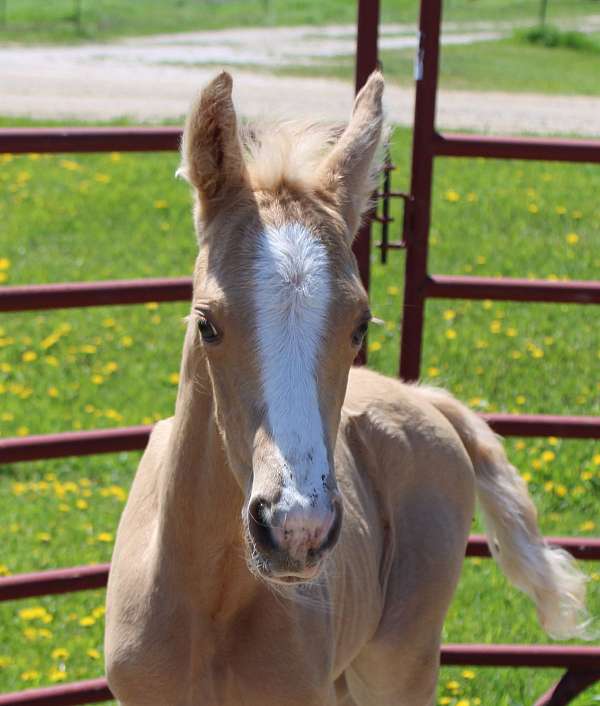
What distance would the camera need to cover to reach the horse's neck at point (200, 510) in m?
2.63

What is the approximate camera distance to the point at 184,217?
344 inches

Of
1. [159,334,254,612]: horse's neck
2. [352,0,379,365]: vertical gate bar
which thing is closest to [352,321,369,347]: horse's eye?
[159,334,254,612]: horse's neck

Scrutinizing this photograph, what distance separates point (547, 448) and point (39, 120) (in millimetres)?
7310

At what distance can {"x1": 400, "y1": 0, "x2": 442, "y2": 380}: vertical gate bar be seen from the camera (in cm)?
363

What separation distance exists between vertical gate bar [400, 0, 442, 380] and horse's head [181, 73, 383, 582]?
1023mm

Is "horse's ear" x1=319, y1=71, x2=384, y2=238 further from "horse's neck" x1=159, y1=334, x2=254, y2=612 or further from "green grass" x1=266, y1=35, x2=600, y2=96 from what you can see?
"green grass" x1=266, y1=35, x2=600, y2=96

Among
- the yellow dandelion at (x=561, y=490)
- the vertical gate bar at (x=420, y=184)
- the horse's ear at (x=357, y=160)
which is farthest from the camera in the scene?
the yellow dandelion at (x=561, y=490)

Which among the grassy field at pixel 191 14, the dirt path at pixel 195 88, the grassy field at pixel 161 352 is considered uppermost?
the grassy field at pixel 161 352

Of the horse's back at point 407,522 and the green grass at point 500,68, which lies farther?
the green grass at point 500,68

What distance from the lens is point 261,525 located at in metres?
2.16

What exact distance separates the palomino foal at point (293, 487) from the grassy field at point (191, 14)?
51.6 feet

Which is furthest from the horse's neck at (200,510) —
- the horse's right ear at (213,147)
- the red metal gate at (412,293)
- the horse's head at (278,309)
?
the red metal gate at (412,293)

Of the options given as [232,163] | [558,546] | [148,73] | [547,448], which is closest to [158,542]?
[232,163]

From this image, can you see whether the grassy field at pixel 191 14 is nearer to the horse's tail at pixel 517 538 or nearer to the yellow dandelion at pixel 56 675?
the yellow dandelion at pixel 56 675
